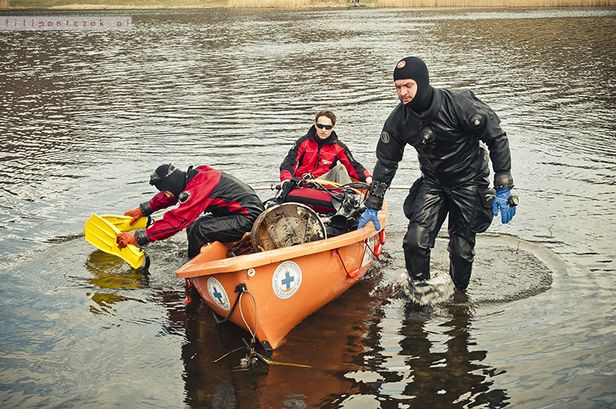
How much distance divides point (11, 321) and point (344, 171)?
4.16 metres

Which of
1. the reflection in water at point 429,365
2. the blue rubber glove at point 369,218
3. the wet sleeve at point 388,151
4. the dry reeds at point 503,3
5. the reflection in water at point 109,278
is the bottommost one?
the reflection in water at point 429,365

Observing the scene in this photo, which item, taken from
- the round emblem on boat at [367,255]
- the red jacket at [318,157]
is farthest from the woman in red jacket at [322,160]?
the round emblem on boat at [367,255]

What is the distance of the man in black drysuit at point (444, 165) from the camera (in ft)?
21.9

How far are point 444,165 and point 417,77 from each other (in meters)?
0.87

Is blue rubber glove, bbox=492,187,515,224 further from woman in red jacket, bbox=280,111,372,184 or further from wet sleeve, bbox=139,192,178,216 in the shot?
wet sleeve, bbox=139,192,178,216

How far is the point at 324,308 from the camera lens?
24.6 feet

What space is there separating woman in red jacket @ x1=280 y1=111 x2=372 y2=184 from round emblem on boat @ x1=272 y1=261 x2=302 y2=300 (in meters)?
2.82

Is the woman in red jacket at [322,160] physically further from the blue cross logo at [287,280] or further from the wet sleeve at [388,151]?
the blue cross logo at [287,280]

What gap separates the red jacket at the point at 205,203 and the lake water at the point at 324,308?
74 centimetres

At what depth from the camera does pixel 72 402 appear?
581 cm

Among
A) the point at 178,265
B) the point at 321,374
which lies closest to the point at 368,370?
the point at 321,374

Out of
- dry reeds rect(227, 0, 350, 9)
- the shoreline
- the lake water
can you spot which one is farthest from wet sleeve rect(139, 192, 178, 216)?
dry reeds rect(227, 0, 350, 9)

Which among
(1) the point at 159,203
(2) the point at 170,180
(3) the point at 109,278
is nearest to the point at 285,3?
(1) the point at 159,203

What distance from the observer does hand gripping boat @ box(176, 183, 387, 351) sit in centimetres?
640
